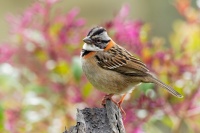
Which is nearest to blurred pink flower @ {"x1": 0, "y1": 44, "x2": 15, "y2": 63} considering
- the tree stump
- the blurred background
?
the blurred background

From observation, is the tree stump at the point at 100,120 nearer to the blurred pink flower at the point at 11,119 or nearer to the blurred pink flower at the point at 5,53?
the blurred pink flower at the point at 11,119

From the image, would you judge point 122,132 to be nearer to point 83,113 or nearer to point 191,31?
point 83,113

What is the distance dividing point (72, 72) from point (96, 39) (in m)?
0.34

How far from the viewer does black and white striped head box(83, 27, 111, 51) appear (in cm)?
374

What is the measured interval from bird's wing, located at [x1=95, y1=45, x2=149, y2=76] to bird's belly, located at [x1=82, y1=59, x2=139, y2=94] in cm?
4

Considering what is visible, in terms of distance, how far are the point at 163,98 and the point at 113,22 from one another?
1.82ft

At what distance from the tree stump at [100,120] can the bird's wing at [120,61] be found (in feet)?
2.62

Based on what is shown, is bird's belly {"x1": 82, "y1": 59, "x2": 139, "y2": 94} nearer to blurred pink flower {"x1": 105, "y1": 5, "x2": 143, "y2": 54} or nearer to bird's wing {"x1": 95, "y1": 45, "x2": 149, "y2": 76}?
bird's wing {"x1": 95, "y1": 45, "x2": 149, "y2": 76}

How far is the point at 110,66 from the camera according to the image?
387 centimetres

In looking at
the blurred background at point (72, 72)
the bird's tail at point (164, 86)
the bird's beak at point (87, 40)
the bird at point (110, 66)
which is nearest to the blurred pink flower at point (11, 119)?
the blurred background at point (72, 72)

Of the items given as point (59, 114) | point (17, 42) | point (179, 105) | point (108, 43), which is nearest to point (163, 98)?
point (179, 105)

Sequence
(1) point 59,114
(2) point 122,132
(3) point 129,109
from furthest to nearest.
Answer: (1) point 59,114 < (3) point 129,109 < (2) point 122,132

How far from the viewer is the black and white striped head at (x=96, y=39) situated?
12.3 feet

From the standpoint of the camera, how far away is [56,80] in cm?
420
